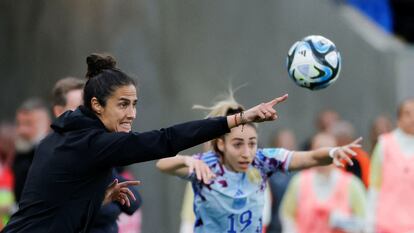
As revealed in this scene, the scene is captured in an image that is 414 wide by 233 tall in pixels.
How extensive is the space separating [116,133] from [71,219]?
0.53 m

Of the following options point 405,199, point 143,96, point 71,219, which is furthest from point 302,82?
point 143,96

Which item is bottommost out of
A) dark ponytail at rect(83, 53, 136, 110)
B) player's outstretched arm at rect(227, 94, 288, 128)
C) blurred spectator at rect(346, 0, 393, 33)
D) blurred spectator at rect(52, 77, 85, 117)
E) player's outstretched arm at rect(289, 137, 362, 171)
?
player's outstretched arm at rect(289, 137, 362, 171)

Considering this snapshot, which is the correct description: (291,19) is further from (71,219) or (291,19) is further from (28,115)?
(71,219)

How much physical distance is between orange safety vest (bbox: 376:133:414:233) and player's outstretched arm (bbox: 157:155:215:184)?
10.6 feet

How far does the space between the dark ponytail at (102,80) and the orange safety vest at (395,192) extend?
4588mm

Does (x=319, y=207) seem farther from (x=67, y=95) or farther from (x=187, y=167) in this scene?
(x=67, y=95)

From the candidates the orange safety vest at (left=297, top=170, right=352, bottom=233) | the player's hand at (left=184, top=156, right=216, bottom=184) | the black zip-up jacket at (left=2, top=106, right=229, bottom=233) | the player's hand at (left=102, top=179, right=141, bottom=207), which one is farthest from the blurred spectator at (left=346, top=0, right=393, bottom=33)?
the black zip-up jacket at (left=2, top=106, right=229, bottom=233)

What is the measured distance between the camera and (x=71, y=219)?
5.80 metres

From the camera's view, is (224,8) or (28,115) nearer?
(28,115)

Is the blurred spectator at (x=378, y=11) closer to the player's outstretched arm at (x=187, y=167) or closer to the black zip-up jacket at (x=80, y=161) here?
the player's outstretched arm at (x=187, y=167)

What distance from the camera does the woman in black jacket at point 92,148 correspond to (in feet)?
18.3

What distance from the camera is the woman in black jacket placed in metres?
5.57

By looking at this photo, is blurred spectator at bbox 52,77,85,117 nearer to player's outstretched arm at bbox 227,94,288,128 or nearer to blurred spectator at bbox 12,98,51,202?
player's outstretched arm at bbox 227,94,288,128

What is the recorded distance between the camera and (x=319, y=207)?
1057cm
